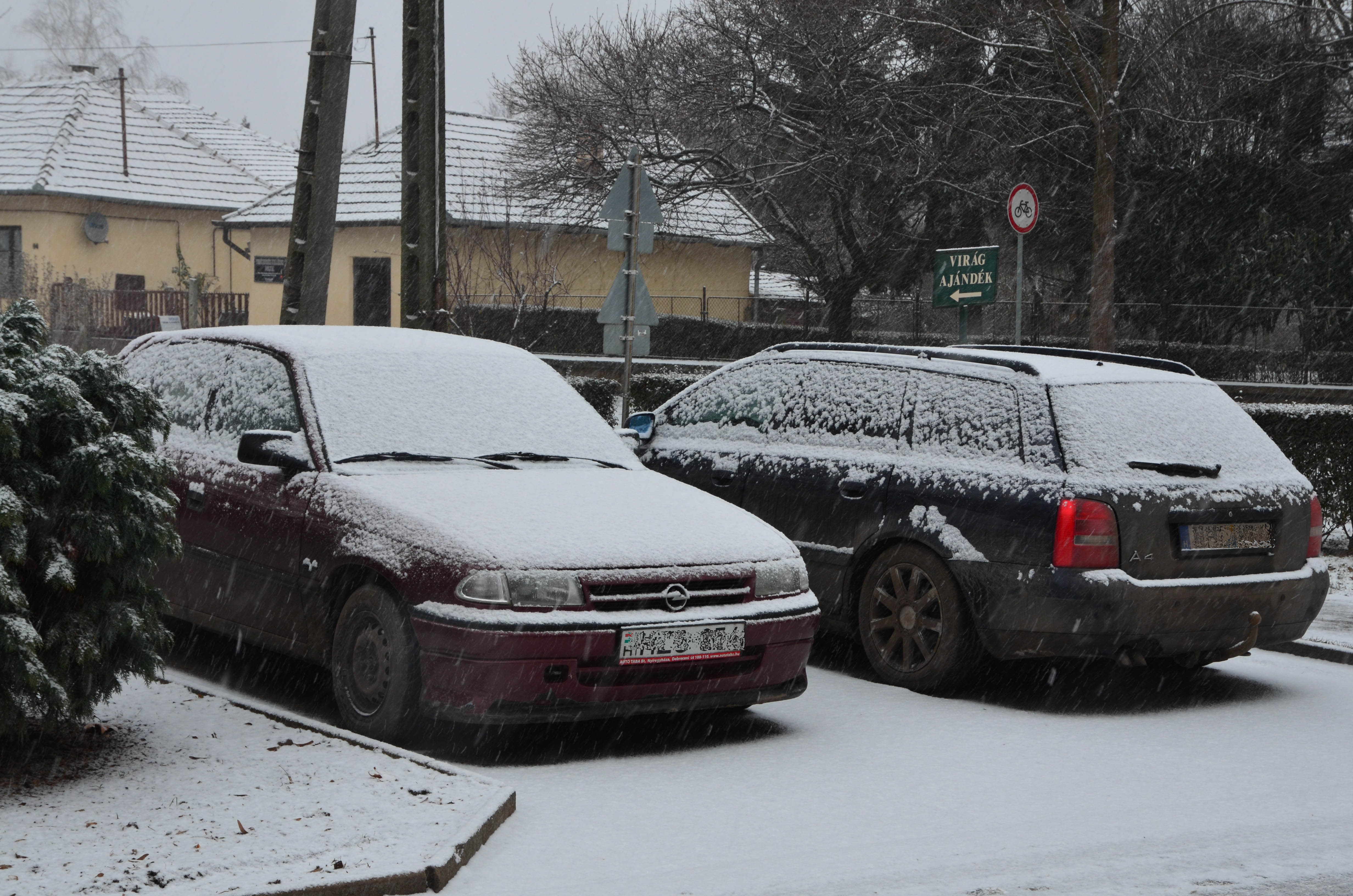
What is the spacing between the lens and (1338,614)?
401 inches

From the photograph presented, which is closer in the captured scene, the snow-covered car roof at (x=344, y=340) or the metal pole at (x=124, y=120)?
the snow-covered car roof at (x=344, y=340)

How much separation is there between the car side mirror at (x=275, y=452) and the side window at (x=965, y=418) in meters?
3.03

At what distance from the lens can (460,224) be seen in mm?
37281

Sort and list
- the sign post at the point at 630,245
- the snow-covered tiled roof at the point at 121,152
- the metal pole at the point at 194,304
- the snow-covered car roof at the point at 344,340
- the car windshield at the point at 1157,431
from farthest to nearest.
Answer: the snow-covered tiled roof at the point at 121,152, the metal pole at the point at 194,304, the sign post at the point at 630,245, the snow-covered car roof at the point at 344,340, the car windshield at the point at 1157,431

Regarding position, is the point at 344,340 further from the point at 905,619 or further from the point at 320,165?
the point at 320,165

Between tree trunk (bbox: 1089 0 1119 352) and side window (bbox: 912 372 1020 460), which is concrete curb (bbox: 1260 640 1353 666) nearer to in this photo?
side window (bbox: 912 372 1020 460)

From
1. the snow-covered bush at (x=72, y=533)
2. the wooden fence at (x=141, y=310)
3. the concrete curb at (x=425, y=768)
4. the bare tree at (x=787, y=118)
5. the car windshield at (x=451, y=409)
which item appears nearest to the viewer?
the concrete curb at (x=425, y=768)

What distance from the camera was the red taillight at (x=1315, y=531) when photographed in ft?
26.7

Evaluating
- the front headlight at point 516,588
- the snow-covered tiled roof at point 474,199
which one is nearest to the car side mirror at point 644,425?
the front headlight at point 516,588

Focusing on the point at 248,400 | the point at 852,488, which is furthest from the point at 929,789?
the point at 248,400

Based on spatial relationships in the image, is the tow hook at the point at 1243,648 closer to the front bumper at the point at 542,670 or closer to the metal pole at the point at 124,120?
the front bumper at the point at 542,670

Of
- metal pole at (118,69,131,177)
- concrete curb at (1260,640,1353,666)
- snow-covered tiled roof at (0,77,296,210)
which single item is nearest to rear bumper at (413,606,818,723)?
concrete curb at (1260,640,1353,666)

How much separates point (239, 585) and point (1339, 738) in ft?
16.3

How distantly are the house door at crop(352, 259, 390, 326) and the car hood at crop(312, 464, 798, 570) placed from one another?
34710 millimetres
